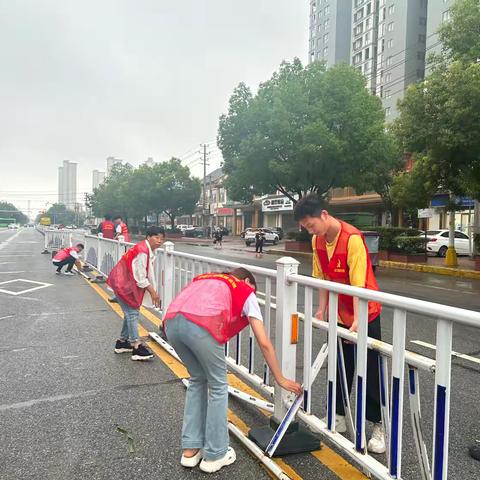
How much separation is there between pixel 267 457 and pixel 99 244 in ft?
32.8

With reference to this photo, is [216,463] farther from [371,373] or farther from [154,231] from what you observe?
[154,231]

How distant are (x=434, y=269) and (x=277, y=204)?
35.3 m

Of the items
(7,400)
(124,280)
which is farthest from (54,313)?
(7,400)

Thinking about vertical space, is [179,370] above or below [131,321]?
below

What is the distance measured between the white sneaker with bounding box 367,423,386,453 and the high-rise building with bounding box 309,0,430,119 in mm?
51061

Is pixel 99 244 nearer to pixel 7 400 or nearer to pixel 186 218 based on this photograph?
pixel 7 400

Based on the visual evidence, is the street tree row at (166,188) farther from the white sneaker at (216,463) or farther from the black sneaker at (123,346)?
the white sneaker at (216,463)

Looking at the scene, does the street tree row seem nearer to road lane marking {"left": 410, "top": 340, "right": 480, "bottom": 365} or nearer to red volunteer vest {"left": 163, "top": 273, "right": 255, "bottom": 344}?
road lane marking {"left": 410, "top": 340, "right": 480, "bottom": 365}

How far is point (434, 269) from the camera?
16.4 metres

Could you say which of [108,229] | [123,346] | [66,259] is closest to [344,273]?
[123,346]

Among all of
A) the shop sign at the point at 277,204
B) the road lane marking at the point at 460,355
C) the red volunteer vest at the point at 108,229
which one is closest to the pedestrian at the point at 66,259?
the red volunteer vest at the point at 108,229

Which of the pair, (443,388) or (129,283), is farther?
(129,283)

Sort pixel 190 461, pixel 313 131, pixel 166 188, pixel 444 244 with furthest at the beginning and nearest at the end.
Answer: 1. pixel 166 188
2. pixel 444 244
3. pixel 313 131
4. pixel 190 461

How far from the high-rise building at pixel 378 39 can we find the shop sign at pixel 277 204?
15.3 metres
